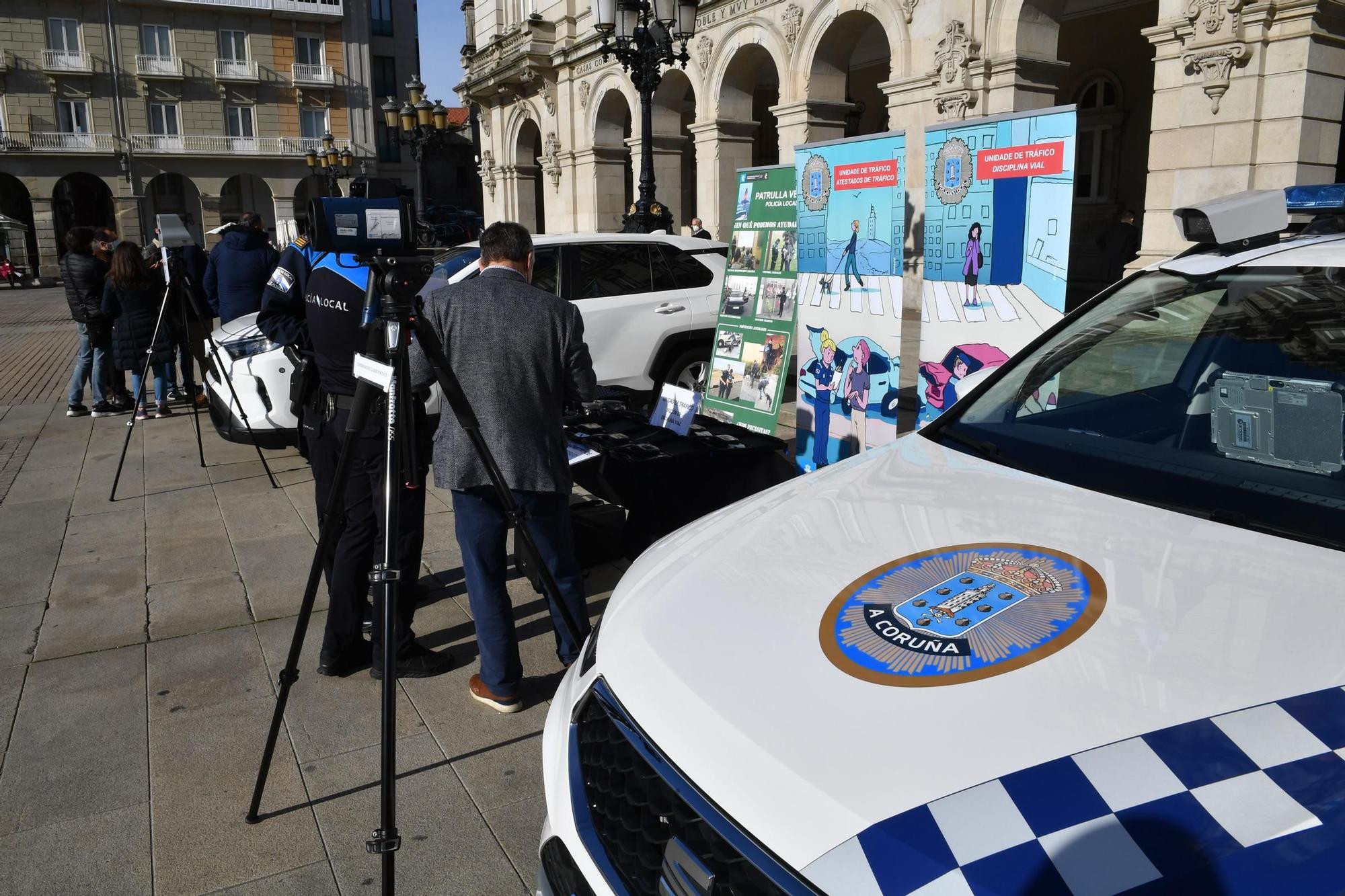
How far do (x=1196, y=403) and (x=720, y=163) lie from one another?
673 inches

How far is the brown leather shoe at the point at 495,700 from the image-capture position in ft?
12.4

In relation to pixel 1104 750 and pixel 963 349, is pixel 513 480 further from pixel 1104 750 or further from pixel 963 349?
pixel 963 349

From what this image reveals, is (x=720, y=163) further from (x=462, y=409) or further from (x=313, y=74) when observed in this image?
(x=313, y=74)

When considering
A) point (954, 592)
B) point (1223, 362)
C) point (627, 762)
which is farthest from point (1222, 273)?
point (627, 762)

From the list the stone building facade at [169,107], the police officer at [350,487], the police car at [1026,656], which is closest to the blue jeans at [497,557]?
the police officer at [350,487]

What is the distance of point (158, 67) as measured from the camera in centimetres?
4744

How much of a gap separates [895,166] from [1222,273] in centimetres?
284

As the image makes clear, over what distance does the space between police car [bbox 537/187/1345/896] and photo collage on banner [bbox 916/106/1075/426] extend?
1.66 metres

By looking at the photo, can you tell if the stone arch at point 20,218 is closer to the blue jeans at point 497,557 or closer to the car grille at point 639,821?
the blue jeans at point 497,557

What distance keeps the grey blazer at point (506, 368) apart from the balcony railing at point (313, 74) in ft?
177

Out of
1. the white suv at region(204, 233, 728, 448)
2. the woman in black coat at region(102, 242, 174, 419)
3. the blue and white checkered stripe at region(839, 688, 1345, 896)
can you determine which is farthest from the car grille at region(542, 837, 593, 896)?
the woman in black coat at region(102, 242, 174, 419)

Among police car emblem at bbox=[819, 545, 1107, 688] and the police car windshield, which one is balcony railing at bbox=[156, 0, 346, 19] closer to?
the police car windshield

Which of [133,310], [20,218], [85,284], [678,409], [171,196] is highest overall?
[171,196]

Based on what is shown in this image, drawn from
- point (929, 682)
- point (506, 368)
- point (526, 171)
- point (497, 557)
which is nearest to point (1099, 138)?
point (526, 171)
